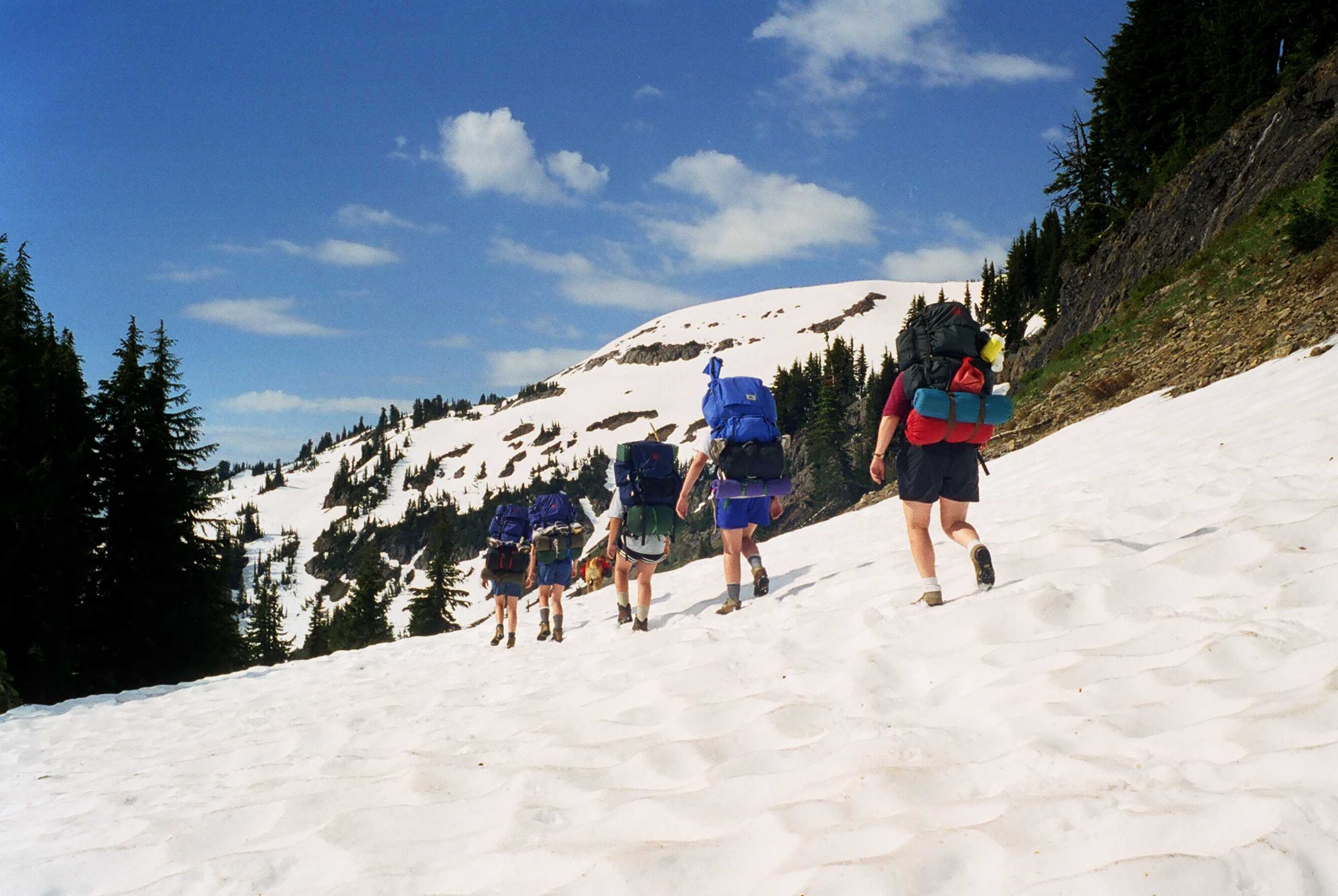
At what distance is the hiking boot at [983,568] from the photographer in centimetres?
529

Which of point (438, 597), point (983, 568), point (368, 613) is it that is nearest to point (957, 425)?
point (983, 568)

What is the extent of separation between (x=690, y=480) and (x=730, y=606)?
1432 mm

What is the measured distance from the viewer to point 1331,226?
14133 mm

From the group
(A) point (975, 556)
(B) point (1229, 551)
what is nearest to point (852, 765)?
(A) point (975, 556)

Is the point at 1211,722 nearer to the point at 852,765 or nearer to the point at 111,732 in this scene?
the point at 852,765

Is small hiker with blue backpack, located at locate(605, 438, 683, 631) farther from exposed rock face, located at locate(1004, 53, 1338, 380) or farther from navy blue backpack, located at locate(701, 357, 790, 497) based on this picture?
exposed rock face, located at locate(1004, 53, 1338, 380)

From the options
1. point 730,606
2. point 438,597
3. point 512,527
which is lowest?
point 438,597

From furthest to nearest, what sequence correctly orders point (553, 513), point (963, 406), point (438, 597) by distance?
1. point (438, 597)
2. point (553, 513)
3. point (963, 406)

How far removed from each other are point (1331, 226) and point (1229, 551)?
1367 centimetres

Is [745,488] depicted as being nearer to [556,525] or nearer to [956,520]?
[956,520]

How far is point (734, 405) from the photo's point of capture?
7488 mm

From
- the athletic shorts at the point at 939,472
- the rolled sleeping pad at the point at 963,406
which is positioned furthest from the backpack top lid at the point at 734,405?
the rolled sleeping pad at the point at 963,406

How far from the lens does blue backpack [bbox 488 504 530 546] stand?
36.2 ft

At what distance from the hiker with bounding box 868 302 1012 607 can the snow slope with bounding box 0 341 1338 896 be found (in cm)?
55
